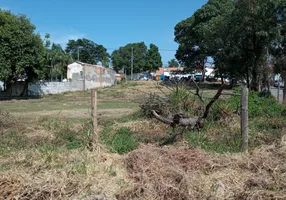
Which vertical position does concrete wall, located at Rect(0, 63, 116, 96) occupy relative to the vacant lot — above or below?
above

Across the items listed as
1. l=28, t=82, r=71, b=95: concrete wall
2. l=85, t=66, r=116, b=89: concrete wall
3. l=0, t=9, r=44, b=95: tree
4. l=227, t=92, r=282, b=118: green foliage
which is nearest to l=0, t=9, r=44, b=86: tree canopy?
l=0, t=9, r=44, b=95: tree

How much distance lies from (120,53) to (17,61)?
64.3m

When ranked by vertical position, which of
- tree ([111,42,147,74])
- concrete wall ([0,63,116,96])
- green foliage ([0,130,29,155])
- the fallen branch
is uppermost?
tree ([111,42,147,74])

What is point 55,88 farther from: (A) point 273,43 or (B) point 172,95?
(B) point 172,95

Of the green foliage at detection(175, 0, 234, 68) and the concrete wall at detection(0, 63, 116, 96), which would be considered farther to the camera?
the green foliage at detection(175, 0, 234, 68)

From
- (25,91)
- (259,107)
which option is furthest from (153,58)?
(259,107)

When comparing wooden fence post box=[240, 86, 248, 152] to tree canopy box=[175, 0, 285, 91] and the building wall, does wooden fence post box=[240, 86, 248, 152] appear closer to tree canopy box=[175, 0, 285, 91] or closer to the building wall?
tree canopy box=[175, 0, 285, 91]

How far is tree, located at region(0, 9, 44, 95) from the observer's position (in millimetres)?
22802

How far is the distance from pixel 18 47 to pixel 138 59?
60.2 metres

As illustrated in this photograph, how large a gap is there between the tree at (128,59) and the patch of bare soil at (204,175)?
2980 inches

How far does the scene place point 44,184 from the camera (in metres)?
3.88

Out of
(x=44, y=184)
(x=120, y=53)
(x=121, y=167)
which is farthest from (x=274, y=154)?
(x=120, y=53)

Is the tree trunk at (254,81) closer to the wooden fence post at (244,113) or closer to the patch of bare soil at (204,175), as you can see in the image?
the wooden fence post at (244,113)

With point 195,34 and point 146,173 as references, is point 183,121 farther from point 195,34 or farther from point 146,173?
point 195,34
